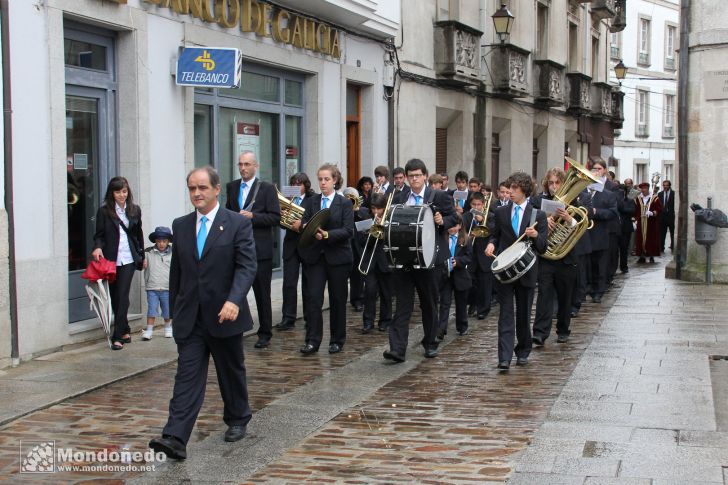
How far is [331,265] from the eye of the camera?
420 inches

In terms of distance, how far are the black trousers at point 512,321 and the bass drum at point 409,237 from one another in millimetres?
784

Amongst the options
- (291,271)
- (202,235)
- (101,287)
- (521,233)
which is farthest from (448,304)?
(202,235)

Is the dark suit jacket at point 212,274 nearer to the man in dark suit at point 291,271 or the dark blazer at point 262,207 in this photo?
the dark blazer at point 262,207

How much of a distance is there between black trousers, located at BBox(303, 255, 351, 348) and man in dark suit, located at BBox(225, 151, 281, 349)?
54cm

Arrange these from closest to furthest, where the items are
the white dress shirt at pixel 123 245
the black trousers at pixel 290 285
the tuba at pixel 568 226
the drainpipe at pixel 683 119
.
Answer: the white dress shirt at pixel 123 245 < the tuba at pixel 568 226 < the black trousers at pixel 290 285 < the drainpipe at pixel 683 119

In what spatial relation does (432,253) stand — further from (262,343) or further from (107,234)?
(107,234)

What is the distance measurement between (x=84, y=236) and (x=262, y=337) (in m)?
2.27

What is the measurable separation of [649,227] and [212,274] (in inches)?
729

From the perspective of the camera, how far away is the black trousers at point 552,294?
1126 centimetres

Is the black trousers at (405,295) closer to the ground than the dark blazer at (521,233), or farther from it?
closer to the ground

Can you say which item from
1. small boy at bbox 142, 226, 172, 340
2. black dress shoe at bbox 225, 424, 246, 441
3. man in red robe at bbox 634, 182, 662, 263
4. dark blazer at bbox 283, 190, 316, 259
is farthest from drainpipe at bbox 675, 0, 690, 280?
black dress shoe at bbox 225, 424, 246, 441

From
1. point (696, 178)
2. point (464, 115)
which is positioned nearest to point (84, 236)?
point (696, 178)

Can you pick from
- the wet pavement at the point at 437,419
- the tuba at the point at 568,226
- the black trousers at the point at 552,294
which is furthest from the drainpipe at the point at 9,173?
the tuba at the point at 568,226

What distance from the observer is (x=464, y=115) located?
76.0ft
